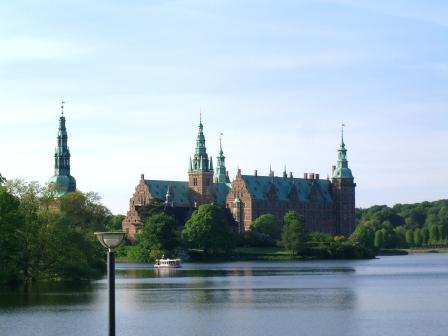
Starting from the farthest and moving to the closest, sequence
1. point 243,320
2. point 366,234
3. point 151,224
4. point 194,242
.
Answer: point 366,234, point 194,242, point 151,224, point 243,320

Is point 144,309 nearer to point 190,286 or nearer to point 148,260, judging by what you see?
point 190,286

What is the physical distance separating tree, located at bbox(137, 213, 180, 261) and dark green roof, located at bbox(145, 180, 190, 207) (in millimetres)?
46541

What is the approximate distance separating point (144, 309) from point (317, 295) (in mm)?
14945

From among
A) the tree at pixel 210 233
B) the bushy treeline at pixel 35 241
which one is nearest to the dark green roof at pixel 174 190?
the tree at pixel 210 233

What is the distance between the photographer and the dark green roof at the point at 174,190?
190500 millimetres

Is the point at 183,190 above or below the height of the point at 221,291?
above

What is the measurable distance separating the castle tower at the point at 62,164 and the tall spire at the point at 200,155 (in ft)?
103

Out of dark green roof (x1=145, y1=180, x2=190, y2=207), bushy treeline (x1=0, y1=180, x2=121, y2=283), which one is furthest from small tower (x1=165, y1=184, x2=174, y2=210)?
bushy treeline (x1=0, y1=180, x2=121, y2=283)

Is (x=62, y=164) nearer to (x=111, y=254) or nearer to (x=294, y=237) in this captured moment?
(x=294, y=237)

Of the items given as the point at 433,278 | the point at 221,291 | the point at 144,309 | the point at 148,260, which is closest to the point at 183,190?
the point at 148,260

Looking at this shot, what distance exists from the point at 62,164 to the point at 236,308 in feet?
369

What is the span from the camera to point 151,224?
138750 mm

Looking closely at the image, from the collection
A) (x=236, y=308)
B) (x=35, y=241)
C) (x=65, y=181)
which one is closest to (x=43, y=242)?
(x=35, y=241)

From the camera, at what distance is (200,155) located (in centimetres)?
19762
